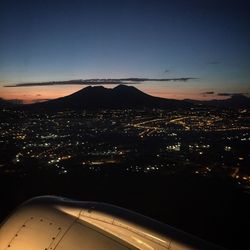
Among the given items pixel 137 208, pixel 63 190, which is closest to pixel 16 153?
pixel 63 190

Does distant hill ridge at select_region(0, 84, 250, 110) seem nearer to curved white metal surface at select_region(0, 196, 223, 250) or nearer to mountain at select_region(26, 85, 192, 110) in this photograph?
mountain at select_region(26, 85, 192, 110)

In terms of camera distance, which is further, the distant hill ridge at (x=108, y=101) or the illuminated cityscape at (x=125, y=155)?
the distant hill ridge at (x=108, y=101)

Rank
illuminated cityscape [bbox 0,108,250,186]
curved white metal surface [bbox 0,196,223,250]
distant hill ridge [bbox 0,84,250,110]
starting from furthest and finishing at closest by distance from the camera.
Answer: distant hill ridge [bbox 0,84,250,110] < illuminated cityscape [bbox 0,108,250,186] < curved white metal surface [bbox 0,196,223,250]

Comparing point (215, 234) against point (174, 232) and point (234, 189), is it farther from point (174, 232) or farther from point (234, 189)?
point (174, 232)

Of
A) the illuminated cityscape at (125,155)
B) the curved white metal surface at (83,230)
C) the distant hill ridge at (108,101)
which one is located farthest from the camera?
the distant hill ridge at (108,101)

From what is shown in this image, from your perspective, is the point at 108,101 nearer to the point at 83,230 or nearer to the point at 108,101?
the point at 108,101

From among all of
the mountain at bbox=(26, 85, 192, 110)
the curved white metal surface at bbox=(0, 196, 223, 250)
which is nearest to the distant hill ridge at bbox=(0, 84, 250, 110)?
the mountain at bbox=(26, 85, 192, 110)

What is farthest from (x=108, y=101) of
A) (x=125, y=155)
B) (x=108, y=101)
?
(x=125, y=155)

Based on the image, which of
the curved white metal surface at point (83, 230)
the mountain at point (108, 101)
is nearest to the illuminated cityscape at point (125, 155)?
the curved white metal surface at point (83, 230)

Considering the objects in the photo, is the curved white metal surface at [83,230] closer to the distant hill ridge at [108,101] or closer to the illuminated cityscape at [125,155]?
the illuminated cityscape at [125,155]
